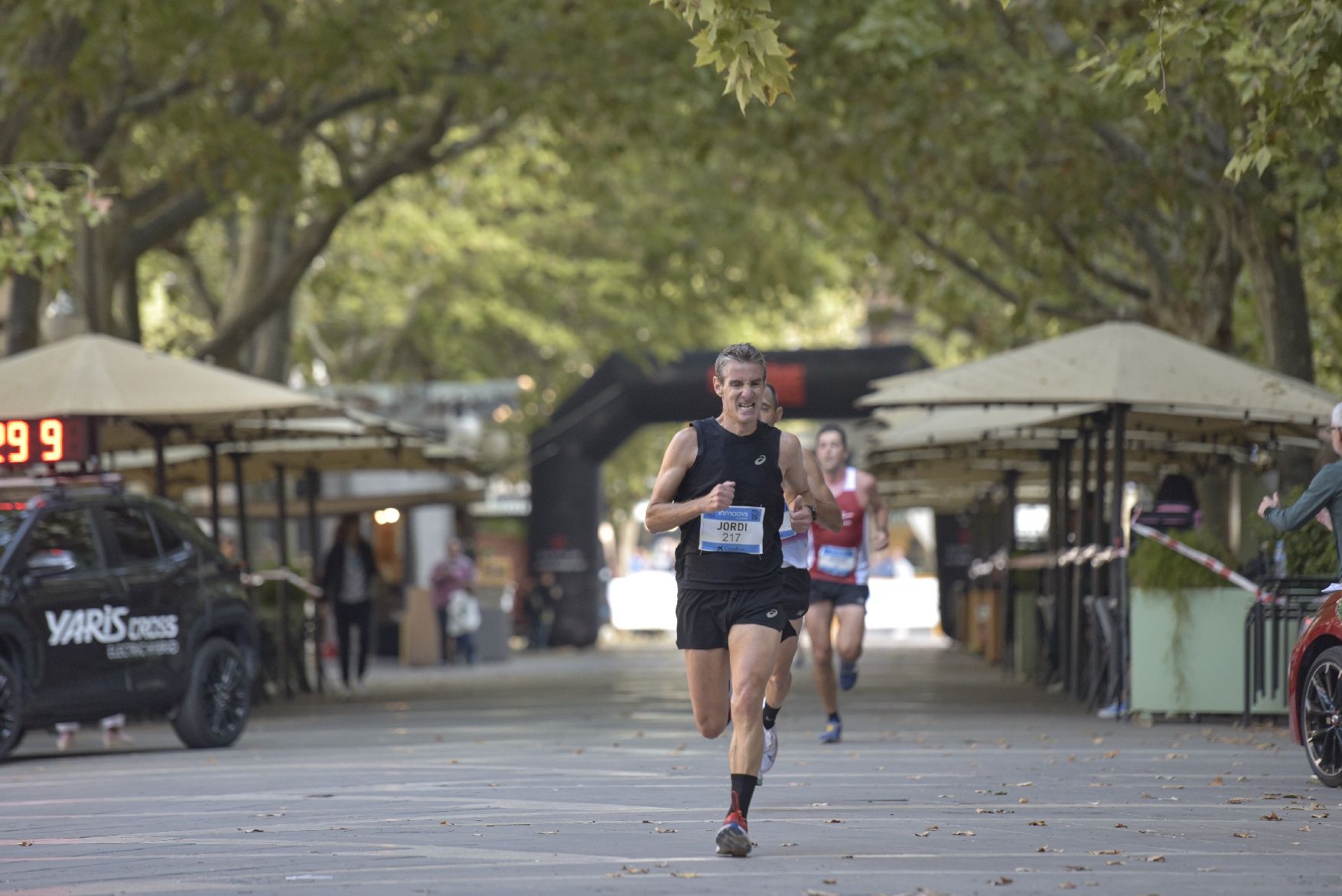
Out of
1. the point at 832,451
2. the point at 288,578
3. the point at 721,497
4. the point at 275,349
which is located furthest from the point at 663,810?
the point at 275,349

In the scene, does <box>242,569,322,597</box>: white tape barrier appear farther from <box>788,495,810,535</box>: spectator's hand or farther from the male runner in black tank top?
the male runner in black tank top

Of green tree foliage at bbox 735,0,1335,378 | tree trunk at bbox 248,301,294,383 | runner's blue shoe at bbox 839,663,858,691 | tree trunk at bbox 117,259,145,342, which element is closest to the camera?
runner's blue shoe at bbox 839,663,858,691

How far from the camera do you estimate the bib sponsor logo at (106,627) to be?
49.3 ft

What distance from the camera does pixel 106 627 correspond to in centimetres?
1541

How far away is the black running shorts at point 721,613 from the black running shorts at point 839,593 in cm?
593

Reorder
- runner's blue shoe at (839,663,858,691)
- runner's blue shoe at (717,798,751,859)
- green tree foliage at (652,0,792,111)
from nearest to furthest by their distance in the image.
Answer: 1. runner's blue shoe at (717,798,751,859)
2. green tree foliage at (652,0,792,111)
3. runner's blue shoe at (839,663,858,691)

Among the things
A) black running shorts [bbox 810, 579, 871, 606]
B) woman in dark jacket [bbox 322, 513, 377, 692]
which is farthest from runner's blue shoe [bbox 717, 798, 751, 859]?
woman in dark jacket [bbox 322, 513, 377, 692]

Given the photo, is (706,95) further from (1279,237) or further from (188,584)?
(188,584)

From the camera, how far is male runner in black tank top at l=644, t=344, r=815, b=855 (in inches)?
352

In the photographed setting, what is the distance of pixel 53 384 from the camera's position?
18031 millimetres

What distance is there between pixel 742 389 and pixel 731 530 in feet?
1.77

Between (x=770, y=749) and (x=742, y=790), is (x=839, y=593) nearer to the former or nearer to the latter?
(x=770, y=749)

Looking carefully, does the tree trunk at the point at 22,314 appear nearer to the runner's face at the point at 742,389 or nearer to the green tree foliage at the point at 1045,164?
the green tree foliage at the point at 1045,164

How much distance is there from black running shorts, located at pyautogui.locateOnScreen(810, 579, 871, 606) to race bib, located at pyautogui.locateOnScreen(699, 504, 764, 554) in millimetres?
5957
